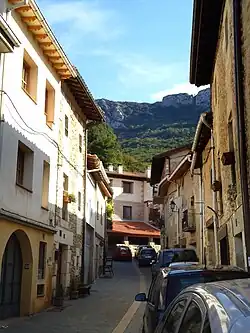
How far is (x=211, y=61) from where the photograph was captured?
15.7 m

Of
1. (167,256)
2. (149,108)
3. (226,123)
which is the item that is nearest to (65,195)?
(167,256)

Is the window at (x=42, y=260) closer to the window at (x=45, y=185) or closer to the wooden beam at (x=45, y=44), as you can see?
the window at (x=45, y=185)

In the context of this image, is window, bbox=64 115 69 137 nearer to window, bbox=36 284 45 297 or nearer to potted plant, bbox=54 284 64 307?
potted plant, bbox=54 284 64 307

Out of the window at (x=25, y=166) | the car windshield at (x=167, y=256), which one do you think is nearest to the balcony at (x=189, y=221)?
the car windshield at (x=167, y=256)

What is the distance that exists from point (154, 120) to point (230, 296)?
115 m

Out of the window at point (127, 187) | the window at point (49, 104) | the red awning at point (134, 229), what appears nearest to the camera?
the window at point (49, 104)

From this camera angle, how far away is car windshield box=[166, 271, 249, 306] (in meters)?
6.03

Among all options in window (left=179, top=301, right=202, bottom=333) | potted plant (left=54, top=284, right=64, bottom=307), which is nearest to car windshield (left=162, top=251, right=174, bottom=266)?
potted plant (left=54, top=284, right=64, bottom=307)

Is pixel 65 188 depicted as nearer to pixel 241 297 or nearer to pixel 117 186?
pixel 241 297

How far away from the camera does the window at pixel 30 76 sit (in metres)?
14.2

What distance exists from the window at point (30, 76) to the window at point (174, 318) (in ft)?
36.4

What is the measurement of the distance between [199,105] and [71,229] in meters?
97.0

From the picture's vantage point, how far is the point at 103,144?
53.4 metres

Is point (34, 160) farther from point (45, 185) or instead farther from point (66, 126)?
point (66, 126)
